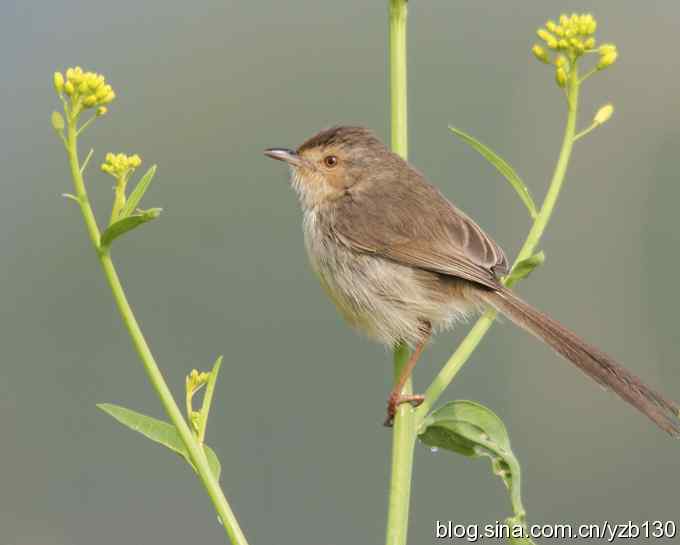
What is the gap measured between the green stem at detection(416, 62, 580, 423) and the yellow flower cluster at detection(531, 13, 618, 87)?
34 mm

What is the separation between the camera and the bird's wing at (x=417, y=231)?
4.06 m

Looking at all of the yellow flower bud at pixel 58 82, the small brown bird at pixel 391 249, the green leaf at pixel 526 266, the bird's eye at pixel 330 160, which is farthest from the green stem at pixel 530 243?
the bird's eye at pixel 330 160

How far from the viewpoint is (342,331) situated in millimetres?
7742

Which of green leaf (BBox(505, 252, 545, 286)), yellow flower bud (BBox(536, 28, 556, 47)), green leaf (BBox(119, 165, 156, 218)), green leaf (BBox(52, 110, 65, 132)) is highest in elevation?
yellow flower bud (BBox(536, 28, 556, 47))

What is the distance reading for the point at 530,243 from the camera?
10.6 ft

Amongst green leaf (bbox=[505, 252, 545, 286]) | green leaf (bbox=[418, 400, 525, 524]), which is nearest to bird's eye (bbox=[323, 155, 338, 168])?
green leaf (bbox=[505, 252, 545, 286])

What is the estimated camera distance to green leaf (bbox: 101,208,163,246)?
2582 millimetres

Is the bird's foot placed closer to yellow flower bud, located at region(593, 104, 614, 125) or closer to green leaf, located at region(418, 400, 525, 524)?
green leaf, located at region(418, 400, 525, 524)

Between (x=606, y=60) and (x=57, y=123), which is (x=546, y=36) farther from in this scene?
(x=57, y=123)

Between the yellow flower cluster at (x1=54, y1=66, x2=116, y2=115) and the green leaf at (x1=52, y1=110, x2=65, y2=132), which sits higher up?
the yellow flower cluster at (x1=54, y1=66, x2=116, y2=115)

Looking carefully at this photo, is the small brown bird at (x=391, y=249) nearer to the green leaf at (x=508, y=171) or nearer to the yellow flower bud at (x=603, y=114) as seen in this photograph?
the green leaf at (x=508, y=171)

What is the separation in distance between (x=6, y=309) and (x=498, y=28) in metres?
5.79

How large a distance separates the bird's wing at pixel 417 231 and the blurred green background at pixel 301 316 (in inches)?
27.0

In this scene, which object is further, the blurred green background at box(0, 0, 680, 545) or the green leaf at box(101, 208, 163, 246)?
the blurred green background at box(0, 0, 680, 545)
